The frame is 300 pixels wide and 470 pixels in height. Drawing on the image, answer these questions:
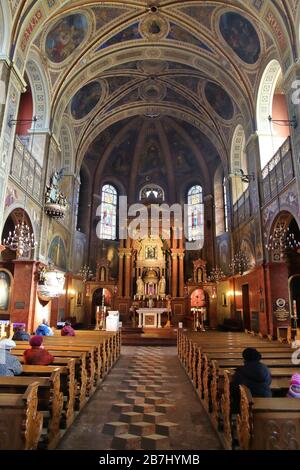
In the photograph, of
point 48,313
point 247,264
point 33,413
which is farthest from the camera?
point 247,264

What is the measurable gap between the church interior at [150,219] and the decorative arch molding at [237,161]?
3.5 inches

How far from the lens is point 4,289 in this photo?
13.4 m

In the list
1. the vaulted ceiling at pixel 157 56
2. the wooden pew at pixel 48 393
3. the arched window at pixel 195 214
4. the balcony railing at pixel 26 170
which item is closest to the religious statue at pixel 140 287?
the arched window at pixel 195 214

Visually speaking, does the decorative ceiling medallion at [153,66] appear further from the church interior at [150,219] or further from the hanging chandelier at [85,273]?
the hanging chandelier at [85,273]

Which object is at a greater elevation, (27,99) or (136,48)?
(136,48)

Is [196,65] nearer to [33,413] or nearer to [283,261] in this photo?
[283,261]

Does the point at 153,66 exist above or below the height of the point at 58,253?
above

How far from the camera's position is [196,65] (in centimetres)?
1736

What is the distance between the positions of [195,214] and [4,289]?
16.4m

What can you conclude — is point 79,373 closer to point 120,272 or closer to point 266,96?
point 266,96

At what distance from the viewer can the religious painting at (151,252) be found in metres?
23.2

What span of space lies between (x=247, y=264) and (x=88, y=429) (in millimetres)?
13334

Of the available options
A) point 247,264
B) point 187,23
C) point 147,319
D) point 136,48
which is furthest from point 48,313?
point 187,23
